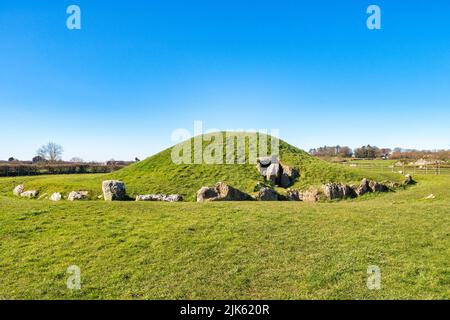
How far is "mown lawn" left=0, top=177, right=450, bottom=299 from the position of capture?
8750 mm

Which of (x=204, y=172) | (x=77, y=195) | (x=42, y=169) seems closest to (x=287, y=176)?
(x=204, y=172)

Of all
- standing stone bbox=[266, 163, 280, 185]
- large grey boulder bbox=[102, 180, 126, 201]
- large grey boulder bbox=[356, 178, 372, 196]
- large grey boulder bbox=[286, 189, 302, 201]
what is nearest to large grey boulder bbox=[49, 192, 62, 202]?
large grey boulder bbox=[102, 180, 126, 201]

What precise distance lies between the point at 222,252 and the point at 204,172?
25265mm

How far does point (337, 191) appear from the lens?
2877 centimetres

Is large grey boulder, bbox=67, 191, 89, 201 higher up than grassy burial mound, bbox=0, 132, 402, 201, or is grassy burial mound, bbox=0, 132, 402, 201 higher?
grassy burial mound, bbox=0, 132, 402, 201

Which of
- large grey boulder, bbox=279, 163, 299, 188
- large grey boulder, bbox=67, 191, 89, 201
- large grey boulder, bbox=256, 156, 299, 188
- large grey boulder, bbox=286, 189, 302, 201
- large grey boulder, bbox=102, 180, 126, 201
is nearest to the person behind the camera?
large grey boulder, bbox=102, 180, 126, 201

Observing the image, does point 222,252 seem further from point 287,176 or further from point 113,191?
point 287,176

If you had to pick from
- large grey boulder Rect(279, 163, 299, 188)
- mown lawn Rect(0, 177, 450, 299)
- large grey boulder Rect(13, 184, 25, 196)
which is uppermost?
large grey boulder Rect(279, 163, 299, 188)

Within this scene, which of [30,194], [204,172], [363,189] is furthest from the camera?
[204,172]

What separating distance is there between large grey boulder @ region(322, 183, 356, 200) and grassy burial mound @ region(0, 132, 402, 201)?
405 cm

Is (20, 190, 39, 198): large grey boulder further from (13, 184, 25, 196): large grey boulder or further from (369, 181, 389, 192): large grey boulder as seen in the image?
(369, 181, 389, 192): large grey boulder

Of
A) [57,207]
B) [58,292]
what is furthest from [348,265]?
[57,207]

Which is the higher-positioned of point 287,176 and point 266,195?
point 287,176
